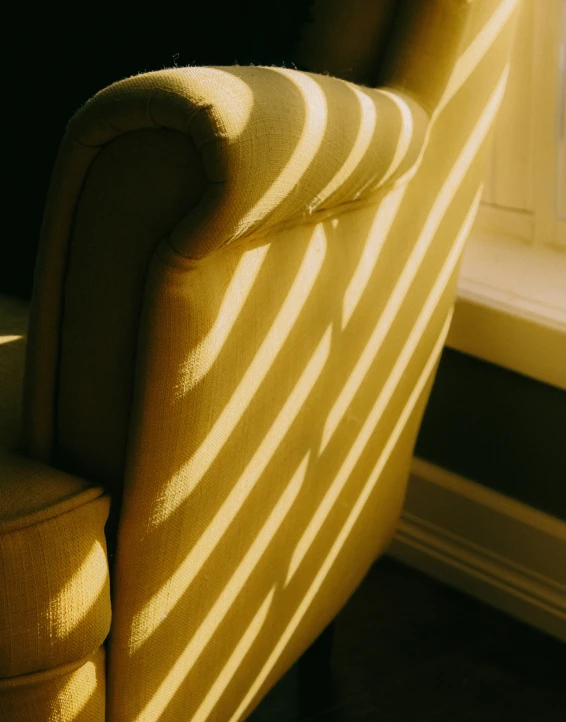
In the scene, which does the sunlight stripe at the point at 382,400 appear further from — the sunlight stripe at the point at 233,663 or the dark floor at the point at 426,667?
the dark floor at the point at 426,667

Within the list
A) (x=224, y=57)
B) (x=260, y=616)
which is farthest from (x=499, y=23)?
(x=260, y=616)

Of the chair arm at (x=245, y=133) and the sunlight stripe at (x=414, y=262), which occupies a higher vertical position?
the chair arm at (x=245, y=133)

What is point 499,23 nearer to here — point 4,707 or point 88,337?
point 88,337

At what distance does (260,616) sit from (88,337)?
384mm

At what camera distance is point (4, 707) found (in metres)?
0.67

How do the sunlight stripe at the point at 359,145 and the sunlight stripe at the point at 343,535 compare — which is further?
the sunlight stripe at the point at 343,535

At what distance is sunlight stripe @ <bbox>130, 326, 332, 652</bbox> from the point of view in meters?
0.71

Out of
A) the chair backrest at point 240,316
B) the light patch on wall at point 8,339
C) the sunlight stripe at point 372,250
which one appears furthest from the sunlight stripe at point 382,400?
the light patch on wall at point 8,339

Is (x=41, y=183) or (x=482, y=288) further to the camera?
(x=482, y=288)

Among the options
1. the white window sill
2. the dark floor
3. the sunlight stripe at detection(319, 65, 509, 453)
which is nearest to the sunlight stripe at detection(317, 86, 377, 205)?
A: the sunlight stripe at detection(319, 65, 509, 453)

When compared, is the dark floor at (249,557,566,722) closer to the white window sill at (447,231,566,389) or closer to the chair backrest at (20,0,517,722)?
the chair backrest at (20,0,517,722)

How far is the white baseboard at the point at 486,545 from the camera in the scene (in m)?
1.33

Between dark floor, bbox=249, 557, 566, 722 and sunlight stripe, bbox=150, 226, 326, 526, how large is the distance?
0.59 metres

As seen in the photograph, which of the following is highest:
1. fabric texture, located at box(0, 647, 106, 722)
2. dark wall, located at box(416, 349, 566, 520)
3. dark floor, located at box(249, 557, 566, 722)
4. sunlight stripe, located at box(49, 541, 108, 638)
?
sunlight stripe, located at box(49, 541, 108, 638)
